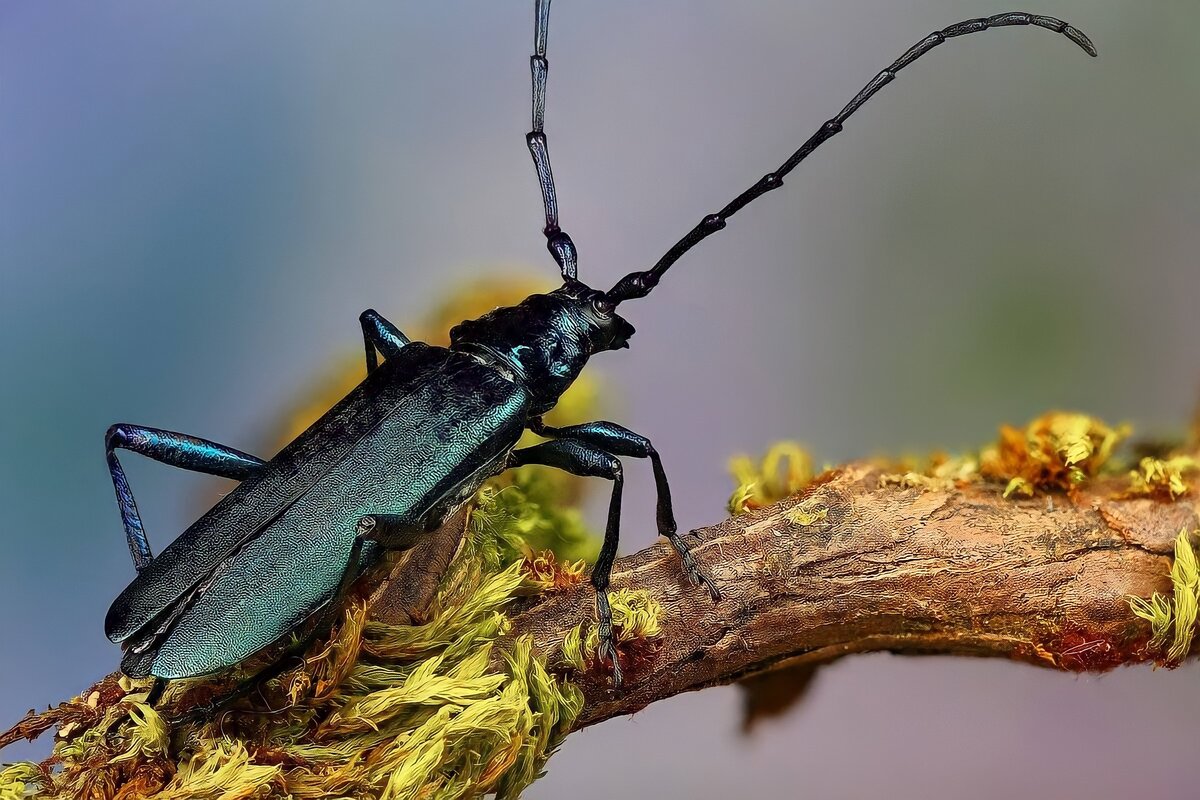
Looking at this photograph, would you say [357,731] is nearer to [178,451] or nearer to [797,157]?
[178,451]

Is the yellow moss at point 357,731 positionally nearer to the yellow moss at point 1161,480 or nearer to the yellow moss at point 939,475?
the yellow moss at point 939,475

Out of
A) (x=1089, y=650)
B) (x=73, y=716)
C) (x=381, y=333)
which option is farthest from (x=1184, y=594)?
(x=73, y=716)

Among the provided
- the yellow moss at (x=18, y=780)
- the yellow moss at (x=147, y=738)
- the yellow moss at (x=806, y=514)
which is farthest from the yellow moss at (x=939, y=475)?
the yellow moss at (x=18, y=780)

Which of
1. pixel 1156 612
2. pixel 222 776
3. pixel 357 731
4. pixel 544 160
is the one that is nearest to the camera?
pixel 222 776

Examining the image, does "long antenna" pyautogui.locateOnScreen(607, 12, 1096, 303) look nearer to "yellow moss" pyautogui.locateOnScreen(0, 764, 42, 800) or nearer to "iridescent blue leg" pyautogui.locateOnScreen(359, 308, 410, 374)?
"iridescent blue leg" pyautogui.locateOnScreen(359, 308, 410, 374)

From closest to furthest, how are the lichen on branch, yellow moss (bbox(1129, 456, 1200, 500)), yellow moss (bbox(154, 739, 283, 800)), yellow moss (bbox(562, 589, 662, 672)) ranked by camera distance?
yellow moss (bbox(154, 739, 283, 800)) → the lichen on branch → yellow moss (bbox(562, 589, 662, 672)) → yellow moss (bbox(1129, 456, 1200, 500))

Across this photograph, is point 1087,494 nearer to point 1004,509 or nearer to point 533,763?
point 1004,509

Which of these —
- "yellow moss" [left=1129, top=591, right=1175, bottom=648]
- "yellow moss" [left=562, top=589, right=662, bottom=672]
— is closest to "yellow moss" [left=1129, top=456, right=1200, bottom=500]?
"yellow moss" [left=1129, top=591, right=1175, bottom=648]
